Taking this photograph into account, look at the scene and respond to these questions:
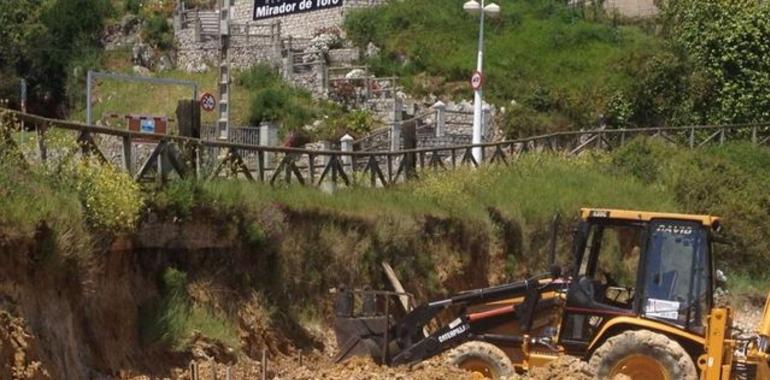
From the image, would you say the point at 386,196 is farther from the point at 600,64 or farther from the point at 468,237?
the point at 600,64

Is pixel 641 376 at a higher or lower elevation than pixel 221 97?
lower

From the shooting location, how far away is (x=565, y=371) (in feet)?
57.2

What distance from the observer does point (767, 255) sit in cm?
3925

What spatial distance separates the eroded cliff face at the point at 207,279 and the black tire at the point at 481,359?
334cm

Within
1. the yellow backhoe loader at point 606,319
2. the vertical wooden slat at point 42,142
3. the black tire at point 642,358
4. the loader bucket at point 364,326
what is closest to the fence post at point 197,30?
the loader bucket at point 364,326

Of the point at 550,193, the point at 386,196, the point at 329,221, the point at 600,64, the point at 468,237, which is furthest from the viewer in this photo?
the point at 600,64

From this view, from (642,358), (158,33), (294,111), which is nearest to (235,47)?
(158,33)

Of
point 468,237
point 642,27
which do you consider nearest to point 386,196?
point 468,237

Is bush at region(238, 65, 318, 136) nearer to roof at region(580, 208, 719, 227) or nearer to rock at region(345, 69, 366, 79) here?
rock at region(345, 69, 366, 79)

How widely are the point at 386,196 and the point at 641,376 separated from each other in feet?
35.2

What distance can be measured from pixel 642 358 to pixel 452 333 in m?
3.34

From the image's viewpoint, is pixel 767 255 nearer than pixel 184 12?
Yes

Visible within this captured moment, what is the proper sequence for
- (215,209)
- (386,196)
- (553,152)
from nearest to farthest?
(215,209) < (386,196) < (553,152)

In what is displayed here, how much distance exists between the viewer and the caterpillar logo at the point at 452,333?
19594 mm
